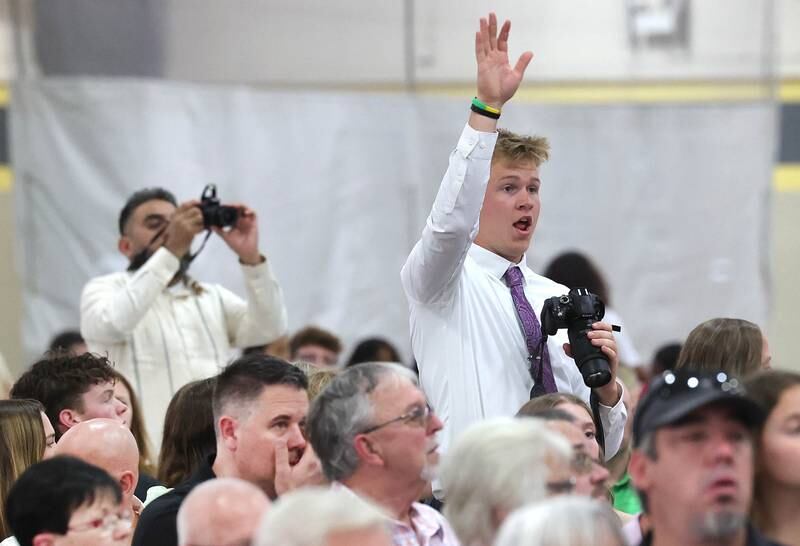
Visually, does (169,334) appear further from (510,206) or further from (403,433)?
(403,433)

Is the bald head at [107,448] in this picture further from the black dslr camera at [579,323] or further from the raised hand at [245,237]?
the raised hand at [245,237]

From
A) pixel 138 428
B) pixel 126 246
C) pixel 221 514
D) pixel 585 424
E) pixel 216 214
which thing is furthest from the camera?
pixel 126 246

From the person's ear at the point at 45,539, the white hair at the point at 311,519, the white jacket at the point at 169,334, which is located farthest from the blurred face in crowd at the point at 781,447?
the white jacket at the point at 169,334

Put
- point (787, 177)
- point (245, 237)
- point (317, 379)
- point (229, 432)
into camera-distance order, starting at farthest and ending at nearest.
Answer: point (787, 177) → point (245, 237) → point (317, 379) → point (229, 432)

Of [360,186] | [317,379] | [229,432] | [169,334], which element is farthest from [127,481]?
[360,186]

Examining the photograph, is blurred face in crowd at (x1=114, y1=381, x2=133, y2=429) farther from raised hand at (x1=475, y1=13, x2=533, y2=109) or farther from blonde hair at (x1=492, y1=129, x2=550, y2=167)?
raised hand at (x1=475, y1=13, x2=533, y2=109)

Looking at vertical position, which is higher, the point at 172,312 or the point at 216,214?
the point at 216,214

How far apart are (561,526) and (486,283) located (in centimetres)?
192

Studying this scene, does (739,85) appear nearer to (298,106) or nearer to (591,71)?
(591,71)

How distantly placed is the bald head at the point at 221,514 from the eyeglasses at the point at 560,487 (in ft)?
1.86

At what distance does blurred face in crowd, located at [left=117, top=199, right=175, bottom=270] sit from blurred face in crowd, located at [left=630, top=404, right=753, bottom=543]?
3.60 metres

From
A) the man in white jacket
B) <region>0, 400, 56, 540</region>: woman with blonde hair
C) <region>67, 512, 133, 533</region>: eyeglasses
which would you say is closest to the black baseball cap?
<region>67, 512, 133, 533</region>: eyeglasses

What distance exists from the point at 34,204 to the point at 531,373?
4.12 m

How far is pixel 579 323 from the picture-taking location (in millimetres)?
4570
